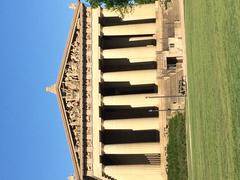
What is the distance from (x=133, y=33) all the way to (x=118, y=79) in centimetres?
559

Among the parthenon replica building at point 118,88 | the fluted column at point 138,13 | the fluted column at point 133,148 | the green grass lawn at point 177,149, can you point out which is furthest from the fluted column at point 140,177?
the fluted column at point 138,13

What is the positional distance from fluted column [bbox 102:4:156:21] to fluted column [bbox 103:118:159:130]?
1154cm

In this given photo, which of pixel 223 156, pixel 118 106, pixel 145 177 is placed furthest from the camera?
pixel 118 106

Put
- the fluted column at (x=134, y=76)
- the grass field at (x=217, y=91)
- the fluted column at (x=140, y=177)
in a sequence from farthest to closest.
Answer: the fluted column at (x=134, y=76)
the fluted column at (x=140, y=177)
the grass field at (x=217, y=91)

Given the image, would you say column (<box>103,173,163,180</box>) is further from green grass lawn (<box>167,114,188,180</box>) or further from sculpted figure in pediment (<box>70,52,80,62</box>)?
sculpted figure in pediment (<box>70,52,80,62</box>)

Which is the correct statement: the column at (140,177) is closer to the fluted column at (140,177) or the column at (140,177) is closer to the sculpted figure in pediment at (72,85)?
the fluted column at (140,177)

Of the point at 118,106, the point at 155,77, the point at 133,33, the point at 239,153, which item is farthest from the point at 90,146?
the point at 239,153

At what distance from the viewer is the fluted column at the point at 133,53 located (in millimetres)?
52125

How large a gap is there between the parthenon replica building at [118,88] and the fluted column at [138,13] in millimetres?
99

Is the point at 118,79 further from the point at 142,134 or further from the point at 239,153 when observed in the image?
the point at 239,153

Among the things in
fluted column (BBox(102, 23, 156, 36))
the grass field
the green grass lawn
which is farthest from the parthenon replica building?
the grass field

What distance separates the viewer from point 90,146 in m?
50.6

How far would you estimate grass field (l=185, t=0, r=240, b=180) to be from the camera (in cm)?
1912

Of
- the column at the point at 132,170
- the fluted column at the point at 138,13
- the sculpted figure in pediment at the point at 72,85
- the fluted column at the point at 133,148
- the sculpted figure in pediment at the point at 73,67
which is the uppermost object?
the fluted column at the point at 138,13
